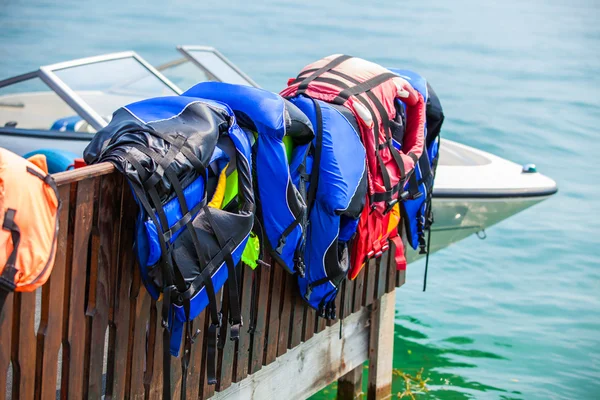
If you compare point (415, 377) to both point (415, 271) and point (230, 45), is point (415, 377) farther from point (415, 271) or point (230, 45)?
point (230, 45)

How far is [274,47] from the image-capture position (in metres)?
27.2

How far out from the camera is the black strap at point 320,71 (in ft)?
14.6

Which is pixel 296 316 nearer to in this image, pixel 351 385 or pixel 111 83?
pixel 351 385

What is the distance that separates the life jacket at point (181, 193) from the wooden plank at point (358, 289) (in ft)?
5.87

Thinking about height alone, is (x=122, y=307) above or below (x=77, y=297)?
below

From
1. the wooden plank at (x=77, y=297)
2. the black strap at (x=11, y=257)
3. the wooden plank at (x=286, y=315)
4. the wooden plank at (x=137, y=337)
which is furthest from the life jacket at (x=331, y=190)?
the black strap at (x=11, y=257)

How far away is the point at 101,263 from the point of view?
127 inches

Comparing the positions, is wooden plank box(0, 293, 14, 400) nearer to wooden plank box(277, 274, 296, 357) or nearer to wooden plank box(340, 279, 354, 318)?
wooden plank box(277, 274, 296, 357)

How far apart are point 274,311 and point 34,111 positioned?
11.0 ft

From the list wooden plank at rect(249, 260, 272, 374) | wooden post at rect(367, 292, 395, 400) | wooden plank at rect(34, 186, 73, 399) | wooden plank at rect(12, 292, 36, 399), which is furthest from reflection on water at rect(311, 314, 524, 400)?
wooden plank at rect(12, 292, 36, 399)

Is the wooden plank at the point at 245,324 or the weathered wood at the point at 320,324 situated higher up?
the wooden plank at the point at 245,324

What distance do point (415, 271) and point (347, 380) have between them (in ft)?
16.6

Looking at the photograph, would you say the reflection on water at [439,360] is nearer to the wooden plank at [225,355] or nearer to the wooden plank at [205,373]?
the wooden plank at [225,355]

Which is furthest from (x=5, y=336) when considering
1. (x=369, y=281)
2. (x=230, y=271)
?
(x=369, y=281)
